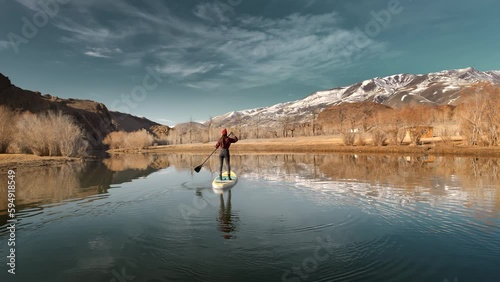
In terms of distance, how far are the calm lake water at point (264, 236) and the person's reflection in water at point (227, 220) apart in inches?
1.5

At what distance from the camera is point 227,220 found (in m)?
11.1

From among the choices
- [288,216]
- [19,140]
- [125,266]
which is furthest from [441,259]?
[19,140]

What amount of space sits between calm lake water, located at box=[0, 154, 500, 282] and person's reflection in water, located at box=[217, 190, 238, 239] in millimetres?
37

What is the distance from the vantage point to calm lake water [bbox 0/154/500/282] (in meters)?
6.86

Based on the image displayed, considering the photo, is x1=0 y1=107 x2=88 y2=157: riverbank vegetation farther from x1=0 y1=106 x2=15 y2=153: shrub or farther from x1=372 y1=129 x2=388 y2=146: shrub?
x1=372 y1=129 x2=388 y2=146: shrub

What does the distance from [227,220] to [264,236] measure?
2.34 meters

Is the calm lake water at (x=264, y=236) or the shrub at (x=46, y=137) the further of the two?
the shrub at (x=46, y=137)

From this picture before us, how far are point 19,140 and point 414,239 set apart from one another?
6304 cm

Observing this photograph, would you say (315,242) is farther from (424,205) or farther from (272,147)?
(272,147)

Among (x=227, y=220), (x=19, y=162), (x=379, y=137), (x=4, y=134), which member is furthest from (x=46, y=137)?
(x=379, y=137)

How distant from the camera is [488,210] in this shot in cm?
1166

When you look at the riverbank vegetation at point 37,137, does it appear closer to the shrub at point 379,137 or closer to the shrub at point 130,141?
the shrub at point 379,137

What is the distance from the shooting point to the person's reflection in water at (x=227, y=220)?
31.5ft

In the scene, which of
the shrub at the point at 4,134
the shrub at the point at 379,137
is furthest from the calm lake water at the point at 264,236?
the shrub at the point at 4,134
